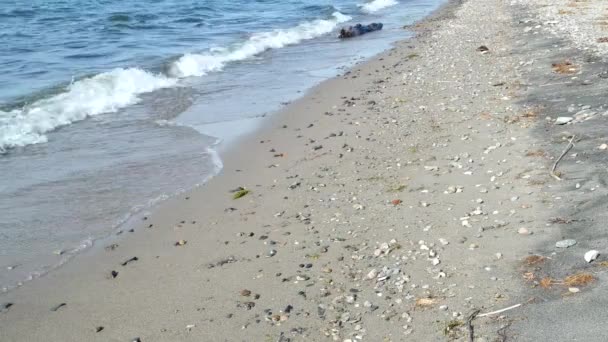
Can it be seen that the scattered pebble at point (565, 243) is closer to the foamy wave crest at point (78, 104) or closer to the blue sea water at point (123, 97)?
the blue sea water at point (123, 97)

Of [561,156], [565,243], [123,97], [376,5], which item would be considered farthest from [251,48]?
[565,243]

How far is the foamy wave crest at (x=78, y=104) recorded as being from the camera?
11.2 metres

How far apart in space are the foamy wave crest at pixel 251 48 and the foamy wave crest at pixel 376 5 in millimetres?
4809

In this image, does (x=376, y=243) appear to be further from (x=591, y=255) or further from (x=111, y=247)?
(x=111, y=247)

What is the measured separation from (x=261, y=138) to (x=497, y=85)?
16.2 ft

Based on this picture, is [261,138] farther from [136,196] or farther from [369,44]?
[369,44]

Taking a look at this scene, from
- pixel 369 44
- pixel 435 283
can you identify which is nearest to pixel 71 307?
pixel 435 283

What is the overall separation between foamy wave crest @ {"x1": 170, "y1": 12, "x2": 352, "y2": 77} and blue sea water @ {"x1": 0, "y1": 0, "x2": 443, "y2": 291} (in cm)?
6

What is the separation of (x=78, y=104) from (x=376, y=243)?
8.99 metres

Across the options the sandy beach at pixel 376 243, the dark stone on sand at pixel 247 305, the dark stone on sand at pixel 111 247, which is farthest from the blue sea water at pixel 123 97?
the dark stone on sand at pixel 247 305

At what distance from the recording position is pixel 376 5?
33562 mm

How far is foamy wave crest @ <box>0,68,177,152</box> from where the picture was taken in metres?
11.2

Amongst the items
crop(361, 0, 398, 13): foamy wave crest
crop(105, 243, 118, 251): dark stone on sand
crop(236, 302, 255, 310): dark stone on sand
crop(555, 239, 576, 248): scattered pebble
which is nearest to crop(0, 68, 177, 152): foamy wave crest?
crop(105, 243, 118, 251): dark stone on sand

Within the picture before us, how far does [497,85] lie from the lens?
12.1m
